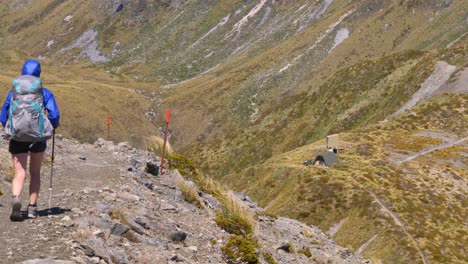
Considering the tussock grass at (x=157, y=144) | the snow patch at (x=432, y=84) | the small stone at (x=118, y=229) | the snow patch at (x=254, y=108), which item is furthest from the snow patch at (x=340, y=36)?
the small stone at (x=118, y=229)

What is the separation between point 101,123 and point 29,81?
141662 millimetres

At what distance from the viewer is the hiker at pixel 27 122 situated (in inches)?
492

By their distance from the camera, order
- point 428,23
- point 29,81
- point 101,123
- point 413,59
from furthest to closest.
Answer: point 428,23 → point 101,123 → point 413,59 → point 29,81

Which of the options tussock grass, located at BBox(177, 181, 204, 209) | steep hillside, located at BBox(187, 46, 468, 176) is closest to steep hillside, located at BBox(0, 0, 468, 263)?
steep hillside, located at BBox(187, 46, 468, 176)

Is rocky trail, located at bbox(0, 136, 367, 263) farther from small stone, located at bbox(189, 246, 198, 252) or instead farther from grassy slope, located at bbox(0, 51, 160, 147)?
grassy slope, located at bbox(0, 51, 160, 147)

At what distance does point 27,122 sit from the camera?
41.0ft

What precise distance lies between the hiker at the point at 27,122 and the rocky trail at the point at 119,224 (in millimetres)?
841

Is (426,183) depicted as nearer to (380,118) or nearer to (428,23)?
(380,118)

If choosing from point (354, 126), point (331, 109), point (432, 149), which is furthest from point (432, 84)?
point (432, 149)

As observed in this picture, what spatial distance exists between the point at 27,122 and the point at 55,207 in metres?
2.77

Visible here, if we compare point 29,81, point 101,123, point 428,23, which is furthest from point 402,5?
point 29,81

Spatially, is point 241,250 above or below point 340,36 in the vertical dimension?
above

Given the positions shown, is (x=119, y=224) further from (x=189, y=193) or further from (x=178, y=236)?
(x=189, y=193)

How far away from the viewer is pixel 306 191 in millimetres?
71688
